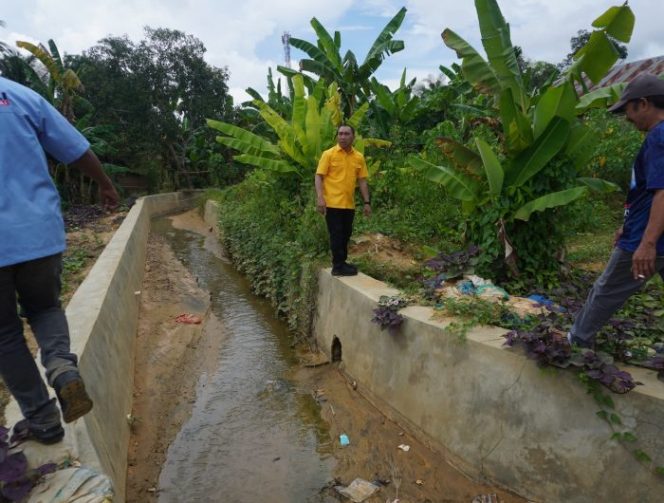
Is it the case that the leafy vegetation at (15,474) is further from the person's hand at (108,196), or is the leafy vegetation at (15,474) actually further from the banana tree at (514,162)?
the banana tree at (514,162)

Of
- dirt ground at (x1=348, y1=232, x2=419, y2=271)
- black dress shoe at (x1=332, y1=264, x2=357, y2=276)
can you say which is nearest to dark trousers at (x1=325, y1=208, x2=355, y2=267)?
black dress shoe at (x1=332, y1=264, x2=357, y2=276)

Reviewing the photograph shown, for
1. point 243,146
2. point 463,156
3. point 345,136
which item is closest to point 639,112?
point 463,156

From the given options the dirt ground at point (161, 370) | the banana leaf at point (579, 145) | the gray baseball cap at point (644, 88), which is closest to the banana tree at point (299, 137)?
the dirt ground at point (161, 370)

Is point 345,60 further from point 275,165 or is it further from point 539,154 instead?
point 539,154

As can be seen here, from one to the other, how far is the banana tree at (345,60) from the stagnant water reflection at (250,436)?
727 centimetres

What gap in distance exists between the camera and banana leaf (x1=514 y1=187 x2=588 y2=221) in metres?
3.98

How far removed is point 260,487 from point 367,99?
412 inches

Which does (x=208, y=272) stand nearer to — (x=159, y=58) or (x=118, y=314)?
(x=118, y=314)

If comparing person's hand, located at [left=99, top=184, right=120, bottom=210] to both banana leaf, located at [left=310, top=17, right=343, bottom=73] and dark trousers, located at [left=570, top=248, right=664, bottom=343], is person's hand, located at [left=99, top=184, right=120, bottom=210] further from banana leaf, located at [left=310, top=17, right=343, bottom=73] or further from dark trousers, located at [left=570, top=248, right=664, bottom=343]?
banana leaf, located at [left=310, top=17, right=343, bottom=73]

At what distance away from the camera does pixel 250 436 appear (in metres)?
4.16

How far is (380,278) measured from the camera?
5.41 meters

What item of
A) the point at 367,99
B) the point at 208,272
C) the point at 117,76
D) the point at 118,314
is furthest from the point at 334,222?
the point at 117,76

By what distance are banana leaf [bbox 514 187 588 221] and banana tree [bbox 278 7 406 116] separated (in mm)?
7949

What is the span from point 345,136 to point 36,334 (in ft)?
11.5
